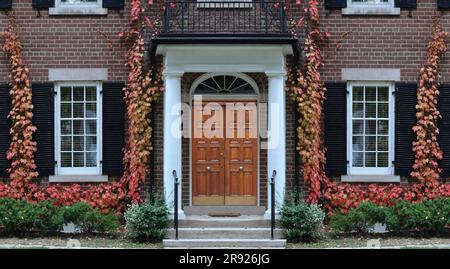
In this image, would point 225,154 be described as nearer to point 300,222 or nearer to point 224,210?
point 224,210

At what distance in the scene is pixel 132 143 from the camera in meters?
18.9

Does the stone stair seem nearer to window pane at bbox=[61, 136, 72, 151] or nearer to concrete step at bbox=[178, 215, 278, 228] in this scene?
concrete step at bbox=[178, 215, 278, 228]

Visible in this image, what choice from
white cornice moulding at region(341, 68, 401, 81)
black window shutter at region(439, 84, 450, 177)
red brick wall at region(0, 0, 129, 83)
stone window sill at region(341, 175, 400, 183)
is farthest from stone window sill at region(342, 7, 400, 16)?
red brick wall at region(0, 0, 129, 83)

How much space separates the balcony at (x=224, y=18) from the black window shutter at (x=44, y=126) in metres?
2.92

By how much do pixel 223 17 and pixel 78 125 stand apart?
386 centimetres

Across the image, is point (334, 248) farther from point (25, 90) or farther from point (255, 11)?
point (25, 90)

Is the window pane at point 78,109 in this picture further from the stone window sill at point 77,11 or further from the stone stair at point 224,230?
the stone stair at point 224,230

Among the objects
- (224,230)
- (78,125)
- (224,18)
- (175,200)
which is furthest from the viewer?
(78,125)

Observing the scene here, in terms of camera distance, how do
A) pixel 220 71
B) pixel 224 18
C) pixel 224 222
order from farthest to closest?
pixel 224 18 → pixel 220 71 → pixel 224 222

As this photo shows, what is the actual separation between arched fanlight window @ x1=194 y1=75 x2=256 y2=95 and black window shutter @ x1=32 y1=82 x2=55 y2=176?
9.99 feet

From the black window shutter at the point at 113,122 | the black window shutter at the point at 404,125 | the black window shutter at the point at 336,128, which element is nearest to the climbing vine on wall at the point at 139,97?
the black window shutter at the point at 113,122

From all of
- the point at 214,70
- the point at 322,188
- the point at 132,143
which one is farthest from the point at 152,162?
the point at 322,188

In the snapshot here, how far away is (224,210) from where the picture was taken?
19.3 meters

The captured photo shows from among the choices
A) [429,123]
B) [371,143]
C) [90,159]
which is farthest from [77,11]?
[429,123]
